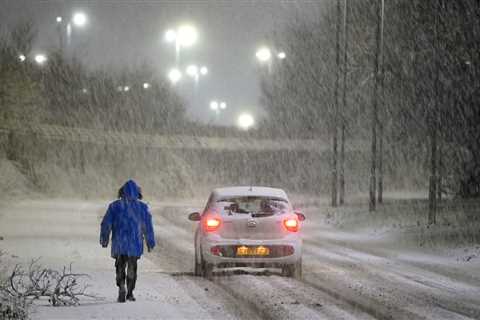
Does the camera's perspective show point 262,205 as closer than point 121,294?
No

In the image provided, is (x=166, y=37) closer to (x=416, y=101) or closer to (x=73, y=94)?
(x=416, y=101)

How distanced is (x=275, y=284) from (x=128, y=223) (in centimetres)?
413

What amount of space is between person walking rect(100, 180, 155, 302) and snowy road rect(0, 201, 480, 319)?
0.47m

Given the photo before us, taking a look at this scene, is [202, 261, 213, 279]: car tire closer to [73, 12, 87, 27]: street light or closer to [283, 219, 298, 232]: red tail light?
[283, 219, 298, 232]: red tail light

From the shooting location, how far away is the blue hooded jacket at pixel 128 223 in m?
13.1

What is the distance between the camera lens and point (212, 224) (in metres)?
17.3

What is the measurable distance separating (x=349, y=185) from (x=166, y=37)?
22.1 meters

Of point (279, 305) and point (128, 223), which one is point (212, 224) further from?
point (128, 223)

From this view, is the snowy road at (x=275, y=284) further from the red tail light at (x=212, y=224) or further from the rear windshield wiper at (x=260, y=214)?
the rear windshield wiper at (x=260, y=214)

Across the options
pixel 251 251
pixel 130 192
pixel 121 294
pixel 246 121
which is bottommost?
pixel 121 294

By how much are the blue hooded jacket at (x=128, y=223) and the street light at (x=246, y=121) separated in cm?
6179

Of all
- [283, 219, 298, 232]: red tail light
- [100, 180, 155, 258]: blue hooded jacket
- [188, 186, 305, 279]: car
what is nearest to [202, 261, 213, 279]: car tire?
[188, 186, 305, 279]: car

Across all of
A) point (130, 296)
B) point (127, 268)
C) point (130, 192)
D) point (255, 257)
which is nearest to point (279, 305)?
point (130, 296)

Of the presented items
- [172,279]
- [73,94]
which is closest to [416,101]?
[172,279]
